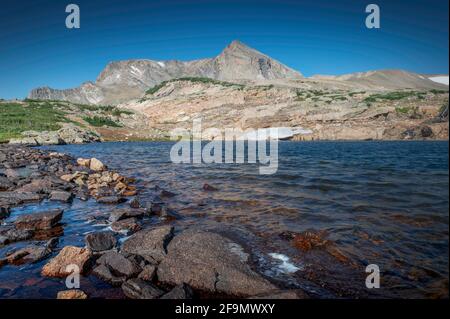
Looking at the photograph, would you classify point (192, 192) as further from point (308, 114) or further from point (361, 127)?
point (308, 114)

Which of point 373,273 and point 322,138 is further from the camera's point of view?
point 322,138

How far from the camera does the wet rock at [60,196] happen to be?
14.1 m

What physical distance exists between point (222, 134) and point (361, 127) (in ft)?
129

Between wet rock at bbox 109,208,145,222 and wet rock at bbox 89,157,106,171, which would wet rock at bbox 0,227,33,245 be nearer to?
wet rock at bbox 109,208,145,222

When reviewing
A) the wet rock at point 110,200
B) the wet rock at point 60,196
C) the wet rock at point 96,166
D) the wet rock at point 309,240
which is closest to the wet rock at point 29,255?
the wet rock at point 110,200

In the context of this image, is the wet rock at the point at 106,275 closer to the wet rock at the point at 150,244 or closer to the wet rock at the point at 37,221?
the wet rock at the point at 150,244

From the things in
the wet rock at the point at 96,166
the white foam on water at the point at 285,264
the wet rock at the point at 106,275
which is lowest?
the white foam on water at the point at 285,264

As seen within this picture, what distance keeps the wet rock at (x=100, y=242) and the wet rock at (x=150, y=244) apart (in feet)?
1.33

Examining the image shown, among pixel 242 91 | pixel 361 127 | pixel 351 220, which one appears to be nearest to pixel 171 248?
pixel 351 220

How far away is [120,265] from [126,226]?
3594 mm

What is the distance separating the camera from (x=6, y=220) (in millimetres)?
10914

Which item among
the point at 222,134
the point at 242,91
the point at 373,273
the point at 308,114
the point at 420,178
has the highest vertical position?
the point at 242,91
